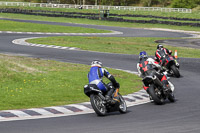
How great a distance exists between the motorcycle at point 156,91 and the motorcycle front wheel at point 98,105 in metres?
2.36

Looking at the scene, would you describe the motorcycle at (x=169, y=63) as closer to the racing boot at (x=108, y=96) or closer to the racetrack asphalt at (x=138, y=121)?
the racetrack asphalt at (x=138, y=121)

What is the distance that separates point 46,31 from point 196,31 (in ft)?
66.3

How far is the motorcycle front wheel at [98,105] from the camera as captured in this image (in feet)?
39.9

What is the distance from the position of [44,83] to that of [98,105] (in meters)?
5.99

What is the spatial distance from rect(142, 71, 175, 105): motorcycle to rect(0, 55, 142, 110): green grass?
2.26 m

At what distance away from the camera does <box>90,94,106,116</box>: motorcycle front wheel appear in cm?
1216

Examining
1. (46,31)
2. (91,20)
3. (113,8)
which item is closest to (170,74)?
(46,31)

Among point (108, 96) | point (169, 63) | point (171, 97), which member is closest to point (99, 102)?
point (108, 96)

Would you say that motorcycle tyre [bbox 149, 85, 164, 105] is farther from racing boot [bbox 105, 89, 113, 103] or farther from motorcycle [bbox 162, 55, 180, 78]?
motorcycle [bbox 162, 55, 180, 78]

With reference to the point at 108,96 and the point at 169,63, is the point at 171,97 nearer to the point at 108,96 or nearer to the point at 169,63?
the point at 108,96

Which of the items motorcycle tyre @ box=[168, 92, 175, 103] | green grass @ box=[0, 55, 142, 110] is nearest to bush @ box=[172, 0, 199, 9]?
green grass @ box=[0, 55, 142, 110]

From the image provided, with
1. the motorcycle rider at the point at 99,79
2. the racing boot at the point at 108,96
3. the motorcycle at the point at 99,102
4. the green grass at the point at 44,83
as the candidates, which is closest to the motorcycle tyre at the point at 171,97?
the green grass at the point at 44,83

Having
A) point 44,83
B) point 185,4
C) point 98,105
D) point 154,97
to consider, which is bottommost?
point 185,4

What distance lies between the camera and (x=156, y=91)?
14688mm
